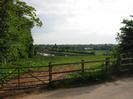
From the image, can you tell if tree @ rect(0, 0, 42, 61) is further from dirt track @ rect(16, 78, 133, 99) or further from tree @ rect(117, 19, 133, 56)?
tree @ rect(117, 19, 133, 56)

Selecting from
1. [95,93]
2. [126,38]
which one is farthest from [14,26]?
[126,38]

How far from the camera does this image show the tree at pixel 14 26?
18.3 metres

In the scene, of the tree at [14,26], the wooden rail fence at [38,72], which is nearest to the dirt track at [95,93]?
the wooden rail fence at [38,72]

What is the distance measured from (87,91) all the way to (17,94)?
146 inches

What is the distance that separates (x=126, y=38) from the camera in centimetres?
2741

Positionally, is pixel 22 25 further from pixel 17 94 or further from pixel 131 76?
pixel 131 76

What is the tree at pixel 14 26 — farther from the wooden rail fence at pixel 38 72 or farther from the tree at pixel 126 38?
the tree at pixel 126 38

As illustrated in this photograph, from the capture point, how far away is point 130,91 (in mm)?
16844

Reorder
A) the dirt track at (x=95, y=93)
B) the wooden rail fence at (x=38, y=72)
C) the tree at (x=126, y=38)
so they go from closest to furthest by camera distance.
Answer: the dirt track at (x=95, y=93) → the wooden rail fence at (x=38, y=72) → the tree at (x=126, y=38)

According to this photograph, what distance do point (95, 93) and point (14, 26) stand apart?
6586mm

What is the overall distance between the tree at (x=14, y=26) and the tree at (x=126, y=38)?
30.9 feet

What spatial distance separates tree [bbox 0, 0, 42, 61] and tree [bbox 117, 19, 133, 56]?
942 centimetres

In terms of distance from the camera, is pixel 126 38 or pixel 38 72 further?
pixel 126 38

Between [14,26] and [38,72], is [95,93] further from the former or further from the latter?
[14,26]
